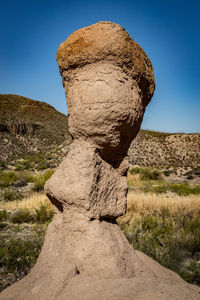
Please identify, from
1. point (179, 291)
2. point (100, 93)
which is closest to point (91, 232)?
point (179, 291)

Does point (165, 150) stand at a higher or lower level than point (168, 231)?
higher

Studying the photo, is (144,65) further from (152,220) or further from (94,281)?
(152,220)

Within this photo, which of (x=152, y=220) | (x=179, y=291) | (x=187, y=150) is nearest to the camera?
(x=179, y=291)

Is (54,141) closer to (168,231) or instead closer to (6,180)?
(6,180)

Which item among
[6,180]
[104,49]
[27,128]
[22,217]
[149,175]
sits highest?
[27,128]

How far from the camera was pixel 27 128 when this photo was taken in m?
28.8

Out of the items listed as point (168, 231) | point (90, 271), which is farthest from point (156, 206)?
point (90, 271)

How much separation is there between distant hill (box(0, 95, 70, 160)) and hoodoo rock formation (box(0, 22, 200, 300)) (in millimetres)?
19333

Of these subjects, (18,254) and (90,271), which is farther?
(18,254)

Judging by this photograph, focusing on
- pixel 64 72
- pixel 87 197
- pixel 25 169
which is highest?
pixel 64 72

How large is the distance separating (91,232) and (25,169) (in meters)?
14.8

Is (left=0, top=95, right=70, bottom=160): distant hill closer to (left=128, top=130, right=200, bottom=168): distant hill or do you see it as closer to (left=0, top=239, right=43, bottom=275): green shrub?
(left=128, top=130, right=200, bottom=168): distant hill

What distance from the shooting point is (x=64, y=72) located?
2.23 meters

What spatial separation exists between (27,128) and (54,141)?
4.40 metres
